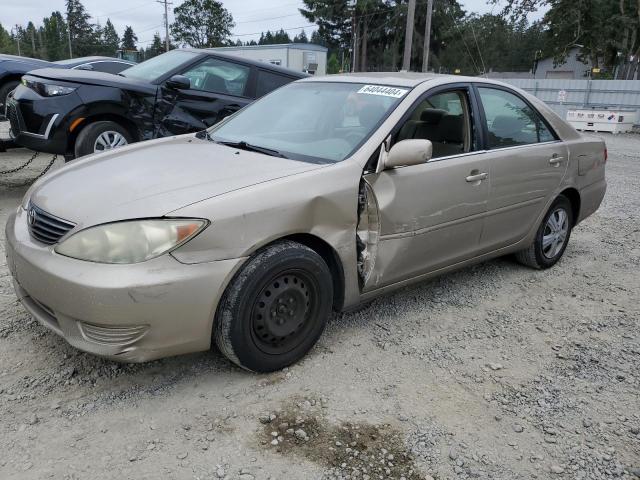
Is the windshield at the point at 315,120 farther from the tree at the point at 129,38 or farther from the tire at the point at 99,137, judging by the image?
the tree at the point at 129,38

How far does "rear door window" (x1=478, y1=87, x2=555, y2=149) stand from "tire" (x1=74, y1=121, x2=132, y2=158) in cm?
390

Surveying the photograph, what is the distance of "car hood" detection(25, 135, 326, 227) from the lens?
2.55 m

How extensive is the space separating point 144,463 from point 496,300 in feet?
9.26

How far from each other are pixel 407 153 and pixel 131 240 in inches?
Answer: 62.0

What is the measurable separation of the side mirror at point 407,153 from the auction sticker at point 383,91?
500 millimetres

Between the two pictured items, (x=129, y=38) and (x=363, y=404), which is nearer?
(x=363, y=404)

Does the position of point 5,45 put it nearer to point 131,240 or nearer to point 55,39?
point 55,39

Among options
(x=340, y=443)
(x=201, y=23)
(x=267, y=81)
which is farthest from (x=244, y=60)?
(x=201, y=23)

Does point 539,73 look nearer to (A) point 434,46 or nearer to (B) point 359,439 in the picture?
(A) point 434,46

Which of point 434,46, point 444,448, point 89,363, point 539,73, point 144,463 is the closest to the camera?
point 144,463

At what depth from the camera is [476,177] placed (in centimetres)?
372

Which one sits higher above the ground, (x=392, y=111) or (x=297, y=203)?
(x=392, y=111)

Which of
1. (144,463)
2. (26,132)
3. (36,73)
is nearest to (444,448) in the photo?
(144,463)

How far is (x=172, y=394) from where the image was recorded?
107 inches
